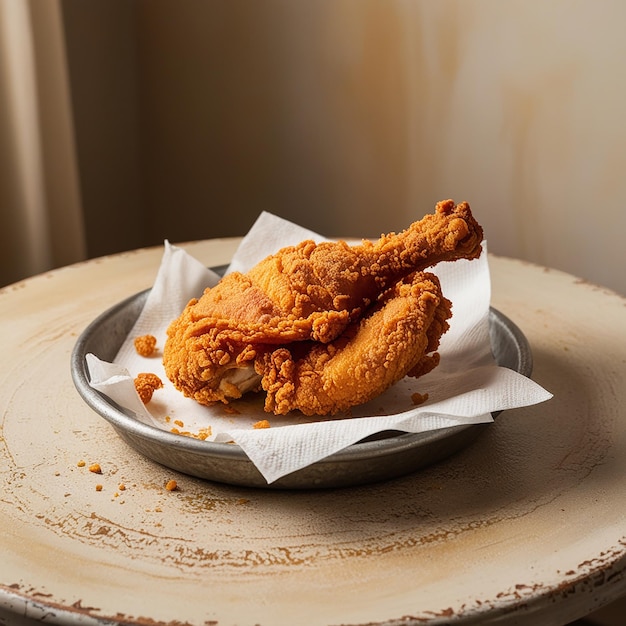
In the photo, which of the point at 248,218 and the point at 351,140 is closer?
the point at 351,140

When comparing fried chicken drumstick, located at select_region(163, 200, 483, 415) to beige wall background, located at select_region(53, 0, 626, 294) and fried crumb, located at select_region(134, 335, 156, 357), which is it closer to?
fried crumb, located at select_region(134, 335, 156, 357)

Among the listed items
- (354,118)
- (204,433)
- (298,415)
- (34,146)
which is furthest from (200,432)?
(354,118)

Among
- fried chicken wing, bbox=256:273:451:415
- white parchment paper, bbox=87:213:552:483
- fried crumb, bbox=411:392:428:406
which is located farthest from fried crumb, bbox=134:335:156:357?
fried crumb, bbox=411:392:428:406

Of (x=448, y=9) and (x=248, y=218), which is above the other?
(x=448, y=9)

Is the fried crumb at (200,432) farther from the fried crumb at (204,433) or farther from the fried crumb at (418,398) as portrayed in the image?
the fried crumb at (418,398)

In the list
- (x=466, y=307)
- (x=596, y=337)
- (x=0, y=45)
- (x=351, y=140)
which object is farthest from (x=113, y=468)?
(x=351, y=140)

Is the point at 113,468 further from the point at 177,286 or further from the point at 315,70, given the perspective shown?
the point at 315,70

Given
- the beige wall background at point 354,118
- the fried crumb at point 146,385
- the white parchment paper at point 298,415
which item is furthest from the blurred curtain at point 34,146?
the fried crumb at point 146,385
